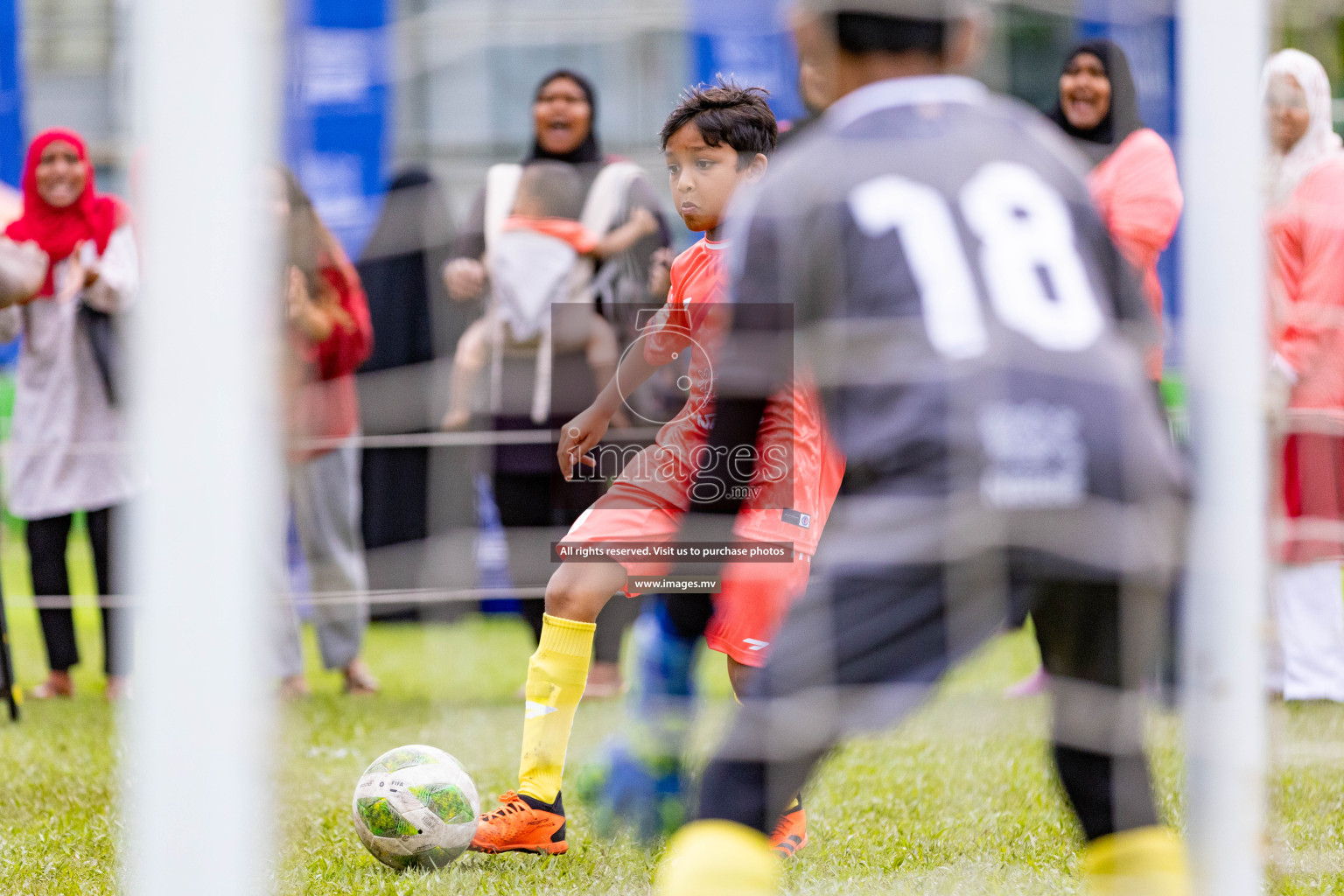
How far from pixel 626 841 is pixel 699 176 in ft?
4.17

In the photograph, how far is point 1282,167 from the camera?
3971mm

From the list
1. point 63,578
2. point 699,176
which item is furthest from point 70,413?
point 699,176

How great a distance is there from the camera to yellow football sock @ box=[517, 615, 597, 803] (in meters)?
2.66

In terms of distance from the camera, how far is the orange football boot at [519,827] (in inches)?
108

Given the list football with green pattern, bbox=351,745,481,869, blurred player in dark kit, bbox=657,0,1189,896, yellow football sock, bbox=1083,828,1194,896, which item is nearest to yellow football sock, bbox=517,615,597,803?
football with green pattern, bbox=351,745,481,869

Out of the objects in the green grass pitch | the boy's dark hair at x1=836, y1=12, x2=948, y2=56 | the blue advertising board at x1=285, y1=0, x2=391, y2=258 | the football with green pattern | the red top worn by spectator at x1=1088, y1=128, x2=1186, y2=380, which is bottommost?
the green grass pitch

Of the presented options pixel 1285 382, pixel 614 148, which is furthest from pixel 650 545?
pixel 614 148

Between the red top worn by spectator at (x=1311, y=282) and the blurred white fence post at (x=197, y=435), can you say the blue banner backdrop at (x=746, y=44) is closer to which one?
the red top worn by spectator at (x=1311, y=282)

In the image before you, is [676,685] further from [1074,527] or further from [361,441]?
[361,441]

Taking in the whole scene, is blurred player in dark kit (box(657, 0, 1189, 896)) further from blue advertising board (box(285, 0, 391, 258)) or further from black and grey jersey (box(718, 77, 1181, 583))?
blue advertising board (box(285, 0, 391, 258))

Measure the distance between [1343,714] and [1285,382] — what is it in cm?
94

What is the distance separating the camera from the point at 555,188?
14.9 ft

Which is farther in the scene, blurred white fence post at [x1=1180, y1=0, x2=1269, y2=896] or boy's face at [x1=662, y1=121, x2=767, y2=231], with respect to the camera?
boy's face at [x1=662, y1=121, x2=767, y2=231]

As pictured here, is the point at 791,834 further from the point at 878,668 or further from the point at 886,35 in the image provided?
the point at 886,35
